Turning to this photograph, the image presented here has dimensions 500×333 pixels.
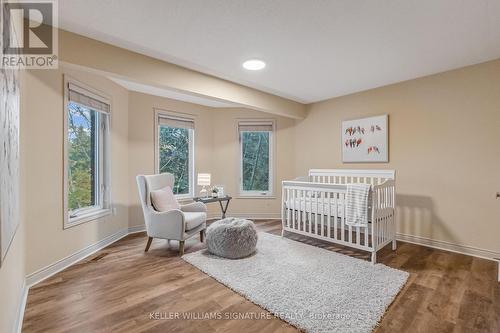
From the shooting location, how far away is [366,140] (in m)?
3.70

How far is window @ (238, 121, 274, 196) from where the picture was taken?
189 inches

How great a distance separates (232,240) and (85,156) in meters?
2.11

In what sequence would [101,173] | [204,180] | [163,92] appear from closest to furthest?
[101,173] < [163,92] < [204,180]

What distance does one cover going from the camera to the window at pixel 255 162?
15.7 feet

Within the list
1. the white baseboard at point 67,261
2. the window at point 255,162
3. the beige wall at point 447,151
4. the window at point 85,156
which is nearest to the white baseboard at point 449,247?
the beige wall at point 447,151

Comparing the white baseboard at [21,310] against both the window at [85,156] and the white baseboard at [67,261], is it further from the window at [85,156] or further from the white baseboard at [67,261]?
the window at [85,156]

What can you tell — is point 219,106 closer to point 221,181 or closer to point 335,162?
point 221,181

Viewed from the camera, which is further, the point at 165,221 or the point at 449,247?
the point at 449,247

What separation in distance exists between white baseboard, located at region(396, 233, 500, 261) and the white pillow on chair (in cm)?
313

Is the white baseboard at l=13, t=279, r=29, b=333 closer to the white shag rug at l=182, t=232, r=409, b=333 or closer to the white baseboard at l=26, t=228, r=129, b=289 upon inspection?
the white baseboard at l=26, t=228, r=129, b=289

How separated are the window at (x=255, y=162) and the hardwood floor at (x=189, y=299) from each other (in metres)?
2.28

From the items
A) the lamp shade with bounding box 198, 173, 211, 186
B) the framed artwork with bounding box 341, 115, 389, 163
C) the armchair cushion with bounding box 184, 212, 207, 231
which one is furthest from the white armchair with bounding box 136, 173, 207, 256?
the framed artwork with bounding box 341, 115, 389, 163

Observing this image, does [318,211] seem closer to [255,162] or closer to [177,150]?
[255,162]

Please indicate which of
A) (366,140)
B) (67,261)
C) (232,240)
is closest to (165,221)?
(232,240)
